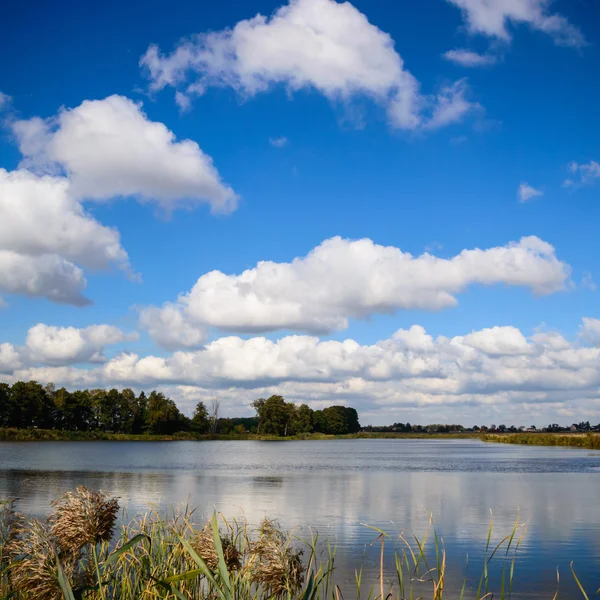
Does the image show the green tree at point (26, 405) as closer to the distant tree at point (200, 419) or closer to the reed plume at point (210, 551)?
the distant tree at point (200, 419)

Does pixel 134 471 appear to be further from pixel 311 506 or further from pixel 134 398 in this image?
pixel 134 398

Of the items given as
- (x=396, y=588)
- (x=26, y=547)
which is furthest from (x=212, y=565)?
(x=396, y=588)

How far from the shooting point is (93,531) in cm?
493

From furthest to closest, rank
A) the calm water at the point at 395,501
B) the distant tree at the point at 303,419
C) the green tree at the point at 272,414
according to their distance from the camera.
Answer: the distant tree at the point at 303,419 → the green tree at the point at 272,414 → the calm water at the point at 395,501

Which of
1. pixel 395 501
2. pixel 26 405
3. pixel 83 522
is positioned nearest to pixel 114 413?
pixel 26 405

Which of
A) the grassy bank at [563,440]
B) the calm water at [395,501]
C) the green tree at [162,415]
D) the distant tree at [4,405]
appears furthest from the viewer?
the green tree at [162,415]

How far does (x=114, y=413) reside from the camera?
135 metres

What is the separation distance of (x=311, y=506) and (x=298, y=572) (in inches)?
891

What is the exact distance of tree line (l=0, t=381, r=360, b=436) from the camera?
116062mm

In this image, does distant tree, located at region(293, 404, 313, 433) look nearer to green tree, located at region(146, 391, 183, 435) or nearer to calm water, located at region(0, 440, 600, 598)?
green tree, located at region(146, 391, 183, 435)

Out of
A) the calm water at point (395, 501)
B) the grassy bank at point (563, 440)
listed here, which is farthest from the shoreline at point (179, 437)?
the calm water at point (395, 501)

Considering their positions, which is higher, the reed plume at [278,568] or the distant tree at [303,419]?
the reed plume at [278,568]

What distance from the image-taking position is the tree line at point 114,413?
381 ft

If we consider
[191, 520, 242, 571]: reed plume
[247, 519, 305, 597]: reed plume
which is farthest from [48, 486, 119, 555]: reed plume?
[247, 519, 305, 597]: reed plume
